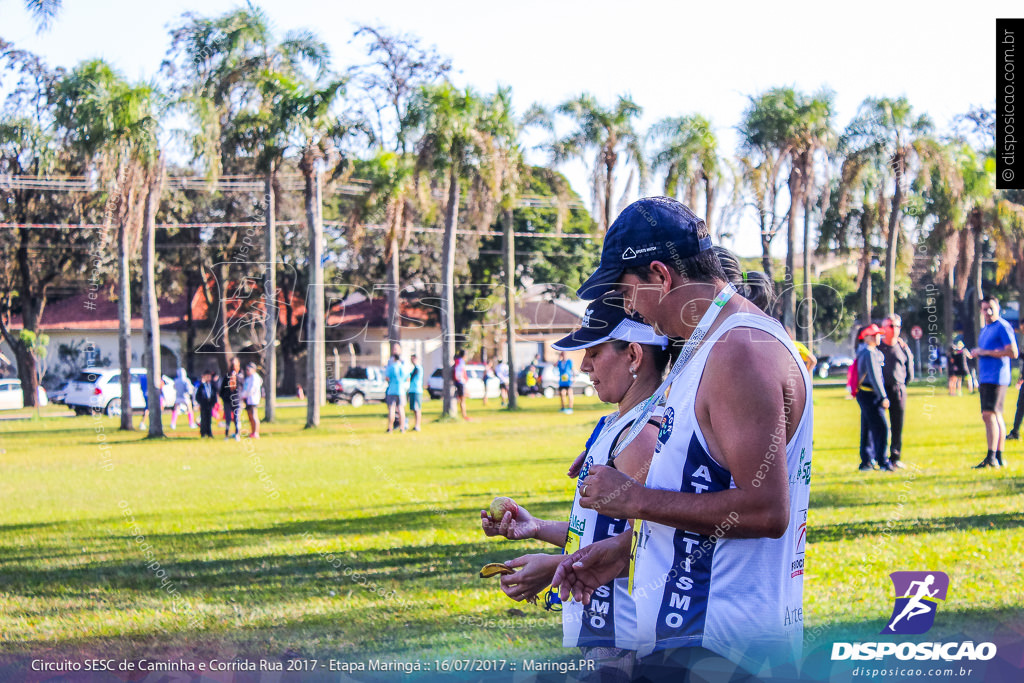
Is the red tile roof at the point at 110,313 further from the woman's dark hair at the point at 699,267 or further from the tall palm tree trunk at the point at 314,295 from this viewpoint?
the woman's dark hair at the point at 699,267

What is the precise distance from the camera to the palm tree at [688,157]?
1043 centimetres

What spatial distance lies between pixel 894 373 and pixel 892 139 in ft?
10.3

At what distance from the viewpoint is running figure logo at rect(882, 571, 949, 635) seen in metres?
5.05

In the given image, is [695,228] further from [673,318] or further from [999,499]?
[999,499]

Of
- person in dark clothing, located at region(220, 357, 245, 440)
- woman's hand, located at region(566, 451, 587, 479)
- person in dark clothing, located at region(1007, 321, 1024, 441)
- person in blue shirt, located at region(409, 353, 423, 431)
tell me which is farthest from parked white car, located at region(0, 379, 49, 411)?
woman's hand, located at region(566, 451, 587, 479)

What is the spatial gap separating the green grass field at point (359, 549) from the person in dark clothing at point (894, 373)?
1.46 feet

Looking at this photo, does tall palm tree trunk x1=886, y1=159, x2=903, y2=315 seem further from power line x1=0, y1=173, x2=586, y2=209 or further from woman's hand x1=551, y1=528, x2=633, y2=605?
power line x1=0, y1=173, x2=586, y2=209

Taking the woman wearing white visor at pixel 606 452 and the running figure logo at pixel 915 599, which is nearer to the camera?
the woman wearing white visor at pixel 606 452

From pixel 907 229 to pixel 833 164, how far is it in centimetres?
154

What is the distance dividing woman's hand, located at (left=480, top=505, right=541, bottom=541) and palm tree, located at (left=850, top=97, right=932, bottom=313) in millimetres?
8398

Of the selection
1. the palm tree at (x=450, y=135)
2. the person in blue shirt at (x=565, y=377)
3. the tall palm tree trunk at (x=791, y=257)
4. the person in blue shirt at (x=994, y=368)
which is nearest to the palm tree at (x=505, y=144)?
the palm tree at (x=450, y=135)

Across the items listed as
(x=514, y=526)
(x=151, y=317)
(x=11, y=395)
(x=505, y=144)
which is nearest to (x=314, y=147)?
(x=505, y=144)

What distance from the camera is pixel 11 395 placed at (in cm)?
3947

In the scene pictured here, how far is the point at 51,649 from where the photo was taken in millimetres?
4980
